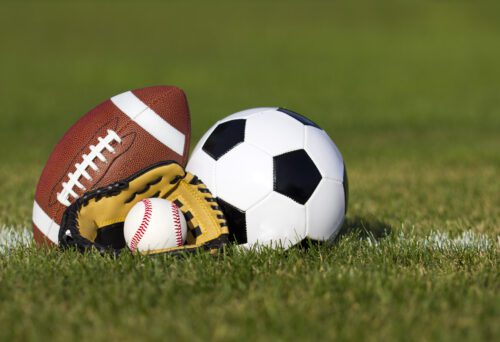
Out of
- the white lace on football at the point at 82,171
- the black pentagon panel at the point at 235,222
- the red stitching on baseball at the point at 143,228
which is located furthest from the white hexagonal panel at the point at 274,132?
the white lace on football at the point at 82,171

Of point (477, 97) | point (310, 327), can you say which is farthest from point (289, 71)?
point (310, 327)

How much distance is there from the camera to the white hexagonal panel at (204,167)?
4.04 m

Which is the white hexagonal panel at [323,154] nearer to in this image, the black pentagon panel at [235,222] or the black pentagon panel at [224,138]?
the black pentagon panel at [224,138]

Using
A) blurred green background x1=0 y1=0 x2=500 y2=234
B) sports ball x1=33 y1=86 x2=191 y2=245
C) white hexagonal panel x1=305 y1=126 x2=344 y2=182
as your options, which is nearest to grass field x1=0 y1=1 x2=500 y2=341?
blurred green background x1=0 y1=0 x2=500 y2=234

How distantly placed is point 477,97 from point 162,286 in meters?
16.5

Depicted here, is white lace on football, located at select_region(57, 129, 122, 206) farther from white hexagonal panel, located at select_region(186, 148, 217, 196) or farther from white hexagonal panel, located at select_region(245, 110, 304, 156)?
white hexagonal panel, located at select_region(245, 110, 304, 156)

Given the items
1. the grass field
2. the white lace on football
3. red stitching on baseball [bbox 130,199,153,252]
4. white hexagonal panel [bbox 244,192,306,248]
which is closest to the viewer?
the grass field

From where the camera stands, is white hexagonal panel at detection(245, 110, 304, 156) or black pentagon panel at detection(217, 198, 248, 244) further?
white hexagonal panel at detection(245, 110, 304, 156)

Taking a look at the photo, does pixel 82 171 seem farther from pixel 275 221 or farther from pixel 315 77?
pixel 315 77

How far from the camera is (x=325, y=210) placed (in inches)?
157

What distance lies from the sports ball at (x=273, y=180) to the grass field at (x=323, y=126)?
20 cm

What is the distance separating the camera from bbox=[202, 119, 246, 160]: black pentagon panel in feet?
13.4

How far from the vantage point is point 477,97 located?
58.9 feet

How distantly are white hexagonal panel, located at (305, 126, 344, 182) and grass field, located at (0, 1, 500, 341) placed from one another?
465 mm
